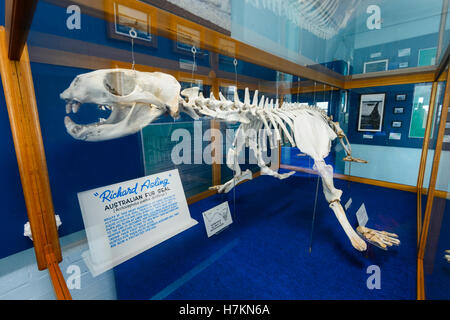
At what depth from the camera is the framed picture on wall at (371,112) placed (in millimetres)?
2979

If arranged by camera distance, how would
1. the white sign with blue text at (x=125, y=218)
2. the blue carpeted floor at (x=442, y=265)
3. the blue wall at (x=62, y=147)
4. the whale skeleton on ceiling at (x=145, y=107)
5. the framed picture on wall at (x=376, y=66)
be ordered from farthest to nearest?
the framed picture on wall at (x=376, y=66) → the white sign with blue text at (x=125, y=218) → the blue wall at (x=62, y=147) → the blue carpeted floor at (x=442, y=265) → the whale skeleton on ceiling at (x=145, y=107)

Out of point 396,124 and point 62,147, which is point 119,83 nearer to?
point 62,147

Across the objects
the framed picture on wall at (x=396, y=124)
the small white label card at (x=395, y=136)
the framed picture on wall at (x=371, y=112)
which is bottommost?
the small white label card at (x=395, y=136)

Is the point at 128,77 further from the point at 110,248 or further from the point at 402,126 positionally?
the point at 402,126

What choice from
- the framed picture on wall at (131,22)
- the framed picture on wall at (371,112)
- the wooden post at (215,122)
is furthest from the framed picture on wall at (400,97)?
the framed picture on wall at (131,22)

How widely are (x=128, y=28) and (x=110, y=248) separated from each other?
1.41m

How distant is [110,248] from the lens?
137 cm

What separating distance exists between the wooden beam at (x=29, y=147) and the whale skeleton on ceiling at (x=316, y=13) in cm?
199

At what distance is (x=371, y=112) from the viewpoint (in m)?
3.07

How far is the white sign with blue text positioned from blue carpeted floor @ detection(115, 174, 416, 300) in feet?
0.91

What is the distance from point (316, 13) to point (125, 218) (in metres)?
3.24

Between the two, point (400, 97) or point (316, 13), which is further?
point (400, 97)

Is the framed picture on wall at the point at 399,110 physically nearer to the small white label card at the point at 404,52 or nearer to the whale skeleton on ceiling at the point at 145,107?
the small white label card at the point at 404,52

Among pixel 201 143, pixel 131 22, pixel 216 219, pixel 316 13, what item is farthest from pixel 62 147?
pixel 316 13
